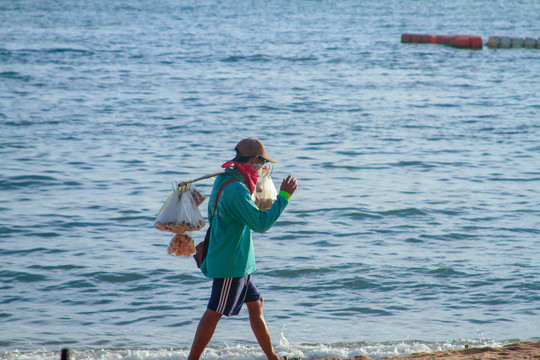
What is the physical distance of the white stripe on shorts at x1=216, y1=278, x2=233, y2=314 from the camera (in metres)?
5.02

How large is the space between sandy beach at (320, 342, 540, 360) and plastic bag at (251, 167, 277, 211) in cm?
164

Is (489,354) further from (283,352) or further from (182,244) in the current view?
(182,244)

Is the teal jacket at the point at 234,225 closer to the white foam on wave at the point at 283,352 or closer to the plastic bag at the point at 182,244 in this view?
the plastic bag at the point at 182,244

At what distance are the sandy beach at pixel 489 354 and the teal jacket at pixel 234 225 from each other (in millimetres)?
1619

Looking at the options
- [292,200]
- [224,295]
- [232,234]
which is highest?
[232,234]

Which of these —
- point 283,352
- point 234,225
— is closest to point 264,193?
point 234,225

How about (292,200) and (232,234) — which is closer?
(232,234)

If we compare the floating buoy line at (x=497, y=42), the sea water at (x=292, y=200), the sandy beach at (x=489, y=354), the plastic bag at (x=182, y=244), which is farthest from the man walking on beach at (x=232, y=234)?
the floating buoy line at (x=497, y=42)

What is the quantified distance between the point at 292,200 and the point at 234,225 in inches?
284

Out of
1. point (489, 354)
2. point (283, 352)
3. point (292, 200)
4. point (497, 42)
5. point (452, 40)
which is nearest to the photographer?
point (489, 354)

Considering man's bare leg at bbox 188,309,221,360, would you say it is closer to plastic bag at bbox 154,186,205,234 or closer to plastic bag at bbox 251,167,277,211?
plastic bag at bbox 154,186,205,234

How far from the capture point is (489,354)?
18.9ft

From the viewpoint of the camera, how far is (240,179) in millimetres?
4969

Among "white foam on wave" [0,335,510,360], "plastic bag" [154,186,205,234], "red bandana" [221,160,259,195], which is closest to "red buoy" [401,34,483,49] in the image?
"white foam on wave" [0,335,510,360]
